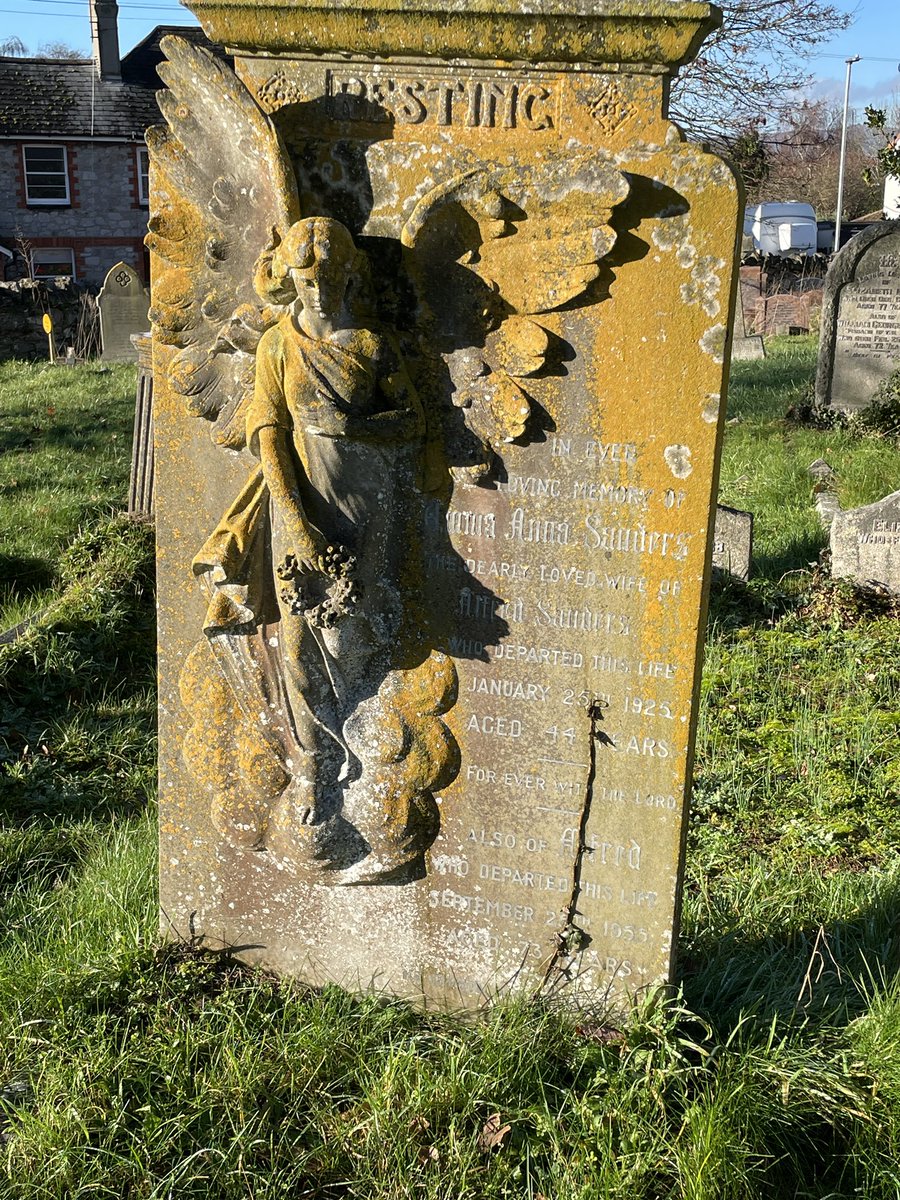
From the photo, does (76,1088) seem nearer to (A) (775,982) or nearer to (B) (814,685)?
(A) (775,982)

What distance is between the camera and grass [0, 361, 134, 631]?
7168 millimetres

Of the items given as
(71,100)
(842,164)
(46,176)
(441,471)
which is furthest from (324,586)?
(842,164)

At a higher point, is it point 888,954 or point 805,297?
point 805,297

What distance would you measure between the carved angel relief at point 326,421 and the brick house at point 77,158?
93.2 feet

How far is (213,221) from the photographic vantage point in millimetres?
2846

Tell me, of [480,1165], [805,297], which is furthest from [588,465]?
[805,297]

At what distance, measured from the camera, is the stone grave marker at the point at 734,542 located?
7047 millimetres

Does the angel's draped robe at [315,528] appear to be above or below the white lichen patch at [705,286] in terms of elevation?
below

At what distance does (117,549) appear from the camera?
7.03 m

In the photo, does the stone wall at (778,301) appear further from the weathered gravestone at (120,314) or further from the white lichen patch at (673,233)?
the white lichen patch at (673,233)

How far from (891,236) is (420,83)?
32.5 ft

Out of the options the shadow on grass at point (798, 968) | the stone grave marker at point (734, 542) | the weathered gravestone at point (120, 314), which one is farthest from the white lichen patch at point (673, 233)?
the weathered gravestone at point (120, 314)

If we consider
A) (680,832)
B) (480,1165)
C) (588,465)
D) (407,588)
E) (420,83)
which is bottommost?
(480,1165)

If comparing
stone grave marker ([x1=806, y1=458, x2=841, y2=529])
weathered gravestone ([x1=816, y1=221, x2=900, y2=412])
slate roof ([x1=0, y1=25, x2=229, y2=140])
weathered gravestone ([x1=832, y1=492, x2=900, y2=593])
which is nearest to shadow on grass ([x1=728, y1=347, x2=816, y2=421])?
weathered gravestone ([x1=816, y1=221, x2=900, y2=412])
